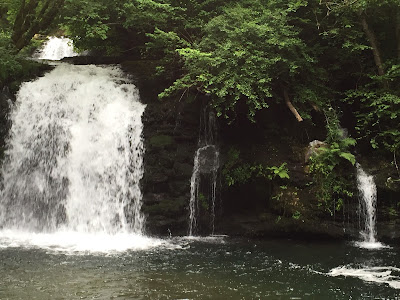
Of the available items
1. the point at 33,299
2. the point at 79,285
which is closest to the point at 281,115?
the point at 79,285

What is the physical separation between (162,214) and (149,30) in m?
7.22

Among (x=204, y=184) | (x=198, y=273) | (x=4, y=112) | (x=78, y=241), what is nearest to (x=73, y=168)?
(x=78, y=241)

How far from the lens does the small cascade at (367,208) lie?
36.0ft

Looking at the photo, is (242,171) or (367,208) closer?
(367,208)

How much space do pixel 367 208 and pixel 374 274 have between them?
10.7 ft

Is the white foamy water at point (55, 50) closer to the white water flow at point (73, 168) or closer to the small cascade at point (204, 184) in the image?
the white water flow at point (73, 168)

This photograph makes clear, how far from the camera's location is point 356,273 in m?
8.27

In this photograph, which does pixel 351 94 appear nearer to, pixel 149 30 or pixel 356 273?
pixel 356 273

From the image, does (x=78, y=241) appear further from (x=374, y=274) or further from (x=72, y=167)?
(x=374, y=274)

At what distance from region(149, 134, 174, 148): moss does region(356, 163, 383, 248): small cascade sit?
19.3 ft

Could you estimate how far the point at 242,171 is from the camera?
39.7ft

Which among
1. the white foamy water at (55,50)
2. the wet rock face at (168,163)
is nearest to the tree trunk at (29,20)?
the wet rock face at (168,163)

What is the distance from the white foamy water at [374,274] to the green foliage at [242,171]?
3585 mm

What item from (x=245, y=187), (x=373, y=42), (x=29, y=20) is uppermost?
(x=29, y=20)
